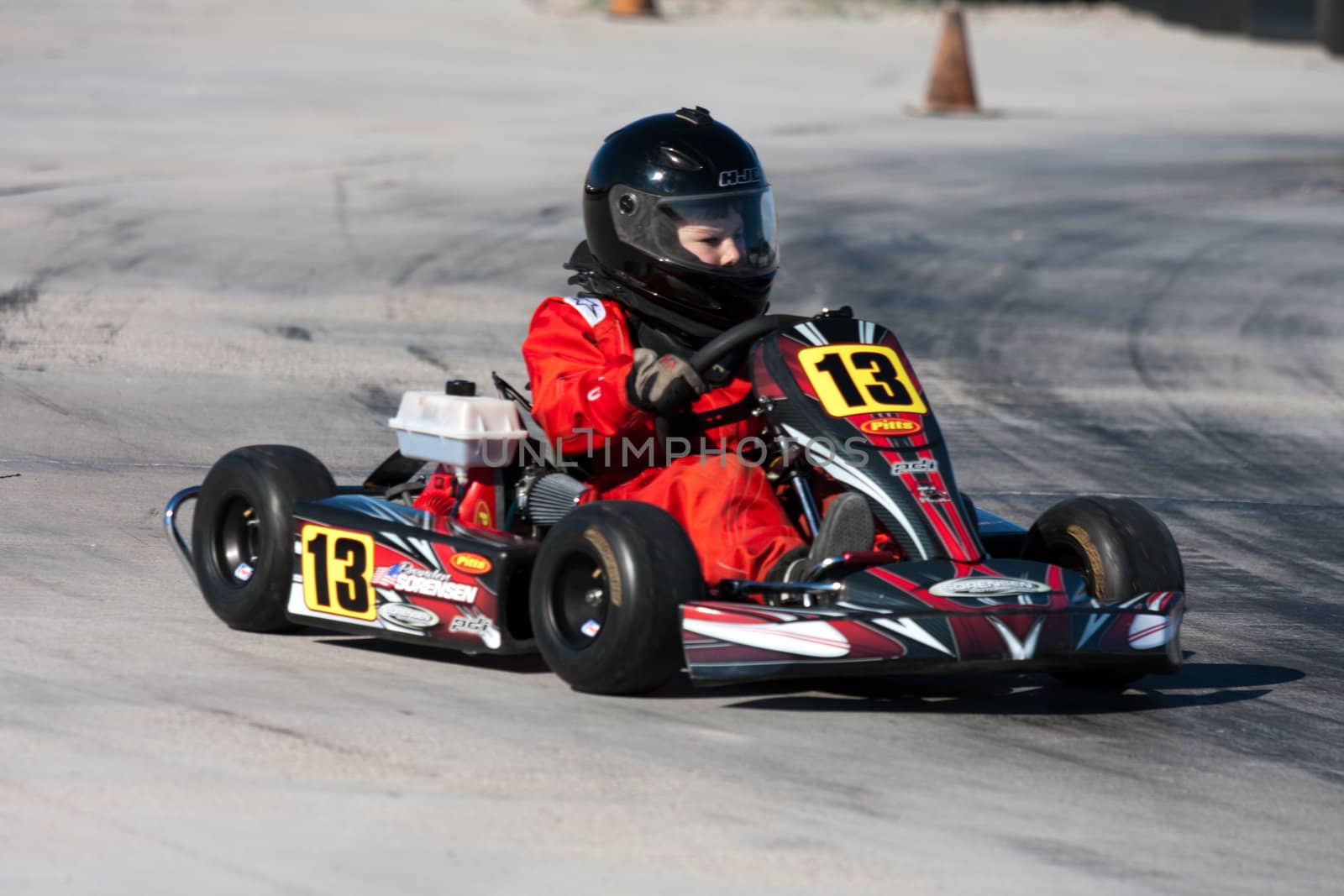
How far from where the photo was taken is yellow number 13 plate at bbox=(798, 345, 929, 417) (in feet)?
16.1

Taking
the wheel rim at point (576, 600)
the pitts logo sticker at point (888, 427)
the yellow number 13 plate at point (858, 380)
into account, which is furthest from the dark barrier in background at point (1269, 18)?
the wheel rim at point (576, 600)

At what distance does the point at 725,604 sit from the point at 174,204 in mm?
8601

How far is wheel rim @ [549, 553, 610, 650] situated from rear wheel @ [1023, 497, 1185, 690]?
3.66ft

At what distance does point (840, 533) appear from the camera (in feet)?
15.7

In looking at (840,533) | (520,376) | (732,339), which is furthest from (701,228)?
(520,376)

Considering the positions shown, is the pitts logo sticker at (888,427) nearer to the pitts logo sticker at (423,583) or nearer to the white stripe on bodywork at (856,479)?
the white stripe on bodywork at (856,479)

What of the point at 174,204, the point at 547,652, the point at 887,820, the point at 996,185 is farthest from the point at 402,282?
the point at 887,820

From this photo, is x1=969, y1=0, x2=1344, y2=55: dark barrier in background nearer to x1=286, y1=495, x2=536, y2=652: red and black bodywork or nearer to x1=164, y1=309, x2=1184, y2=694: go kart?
x1=164, y1=309, x2=1184, y2=694: go kart

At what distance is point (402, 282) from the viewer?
10898 millimetres

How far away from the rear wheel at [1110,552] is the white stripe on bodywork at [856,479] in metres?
0.46

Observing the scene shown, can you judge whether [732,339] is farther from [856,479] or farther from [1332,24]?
[1332,24]

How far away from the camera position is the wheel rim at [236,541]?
549 cm

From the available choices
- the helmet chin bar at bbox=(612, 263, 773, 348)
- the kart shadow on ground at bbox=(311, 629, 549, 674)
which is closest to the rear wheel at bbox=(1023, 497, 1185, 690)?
the helmet chin bar at bbox=(612, 263, 773, 348)

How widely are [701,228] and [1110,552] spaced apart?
1.31 metres
